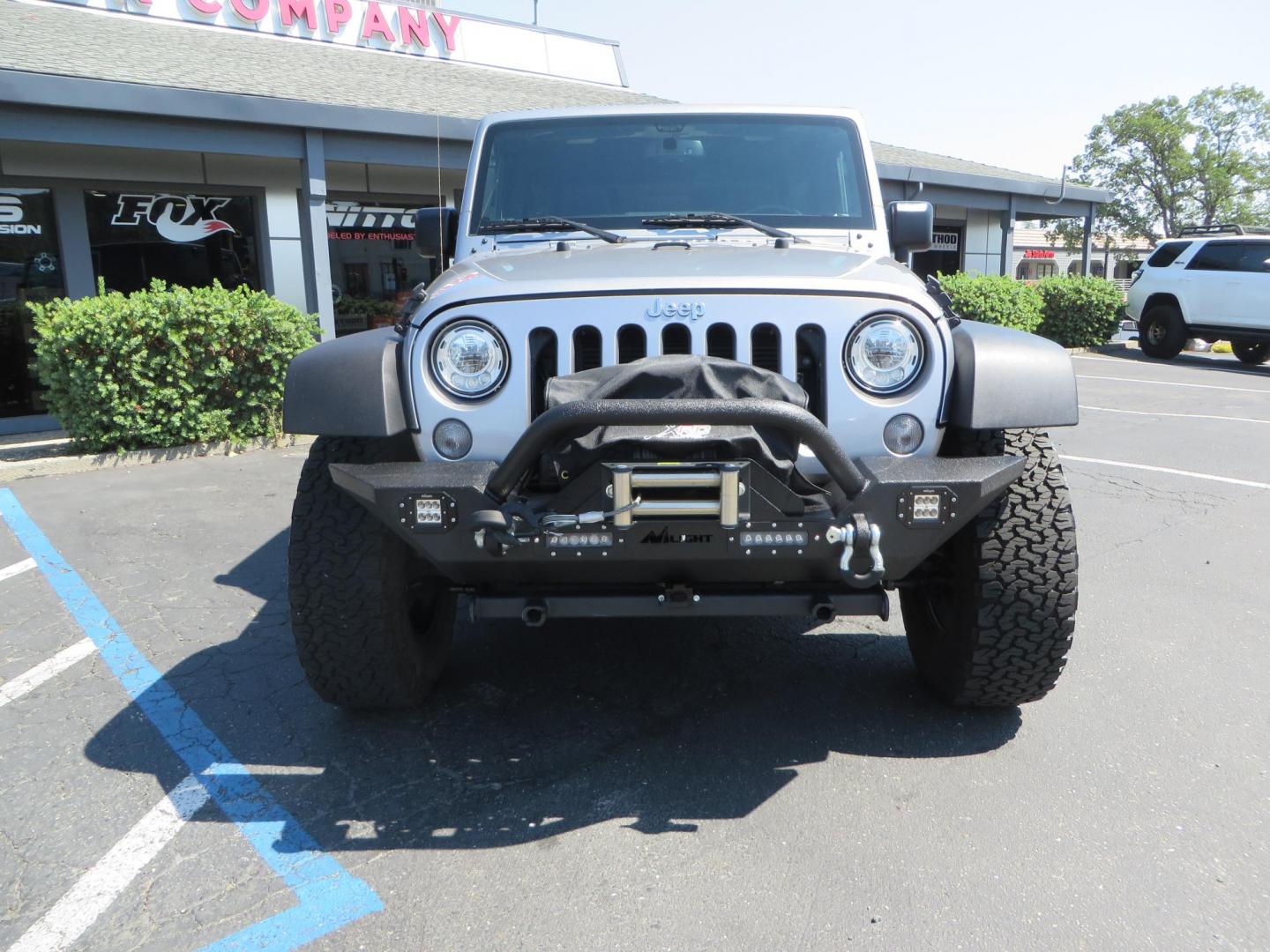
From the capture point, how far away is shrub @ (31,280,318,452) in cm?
752

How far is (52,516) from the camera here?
19.7ft

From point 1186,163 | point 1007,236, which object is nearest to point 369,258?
point 1007,236

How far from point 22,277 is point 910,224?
916 centimetres

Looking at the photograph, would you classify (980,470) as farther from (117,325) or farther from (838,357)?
(117,325)

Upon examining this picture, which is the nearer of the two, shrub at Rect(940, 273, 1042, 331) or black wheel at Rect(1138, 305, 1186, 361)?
shrub at Rect(940, 273, 1042, 331)

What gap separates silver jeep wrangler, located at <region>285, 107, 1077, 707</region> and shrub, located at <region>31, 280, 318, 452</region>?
215 inches

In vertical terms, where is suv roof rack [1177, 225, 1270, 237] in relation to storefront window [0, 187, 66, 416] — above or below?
above

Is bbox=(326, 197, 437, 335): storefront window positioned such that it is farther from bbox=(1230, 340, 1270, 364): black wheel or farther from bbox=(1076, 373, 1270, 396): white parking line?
bbox=(1230, 340, 1270, 364): black wheel

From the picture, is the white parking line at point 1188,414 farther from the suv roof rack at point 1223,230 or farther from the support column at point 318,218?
the support column at point 318,218

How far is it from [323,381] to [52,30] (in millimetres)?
10466

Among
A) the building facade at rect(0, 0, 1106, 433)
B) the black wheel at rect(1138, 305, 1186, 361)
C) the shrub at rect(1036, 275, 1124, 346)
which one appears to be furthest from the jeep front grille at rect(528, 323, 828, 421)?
the shrub at rect(1036, 275, 1124, 346)

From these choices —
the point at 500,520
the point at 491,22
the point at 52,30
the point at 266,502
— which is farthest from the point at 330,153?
the point at 500,520

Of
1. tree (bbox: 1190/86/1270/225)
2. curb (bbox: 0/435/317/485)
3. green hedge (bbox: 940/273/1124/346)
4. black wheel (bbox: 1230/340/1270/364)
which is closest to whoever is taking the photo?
curb (bbox: 0/435/317/485)

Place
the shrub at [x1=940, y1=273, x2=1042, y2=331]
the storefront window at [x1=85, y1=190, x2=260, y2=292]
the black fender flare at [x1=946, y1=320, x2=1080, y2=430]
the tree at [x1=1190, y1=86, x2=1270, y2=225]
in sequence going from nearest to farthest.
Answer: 1. the black fender flare at [x1=946, y1=320, x2=1080, y2=430]
2. the storefront window at [x1=85, y1=190, x2=260, y2=292]
3. the shrub at [x1=940, y1=273, x2=1042, y2=331]
4. the tree at [x1=1190, y1=86, x2=1270, y2=225]
